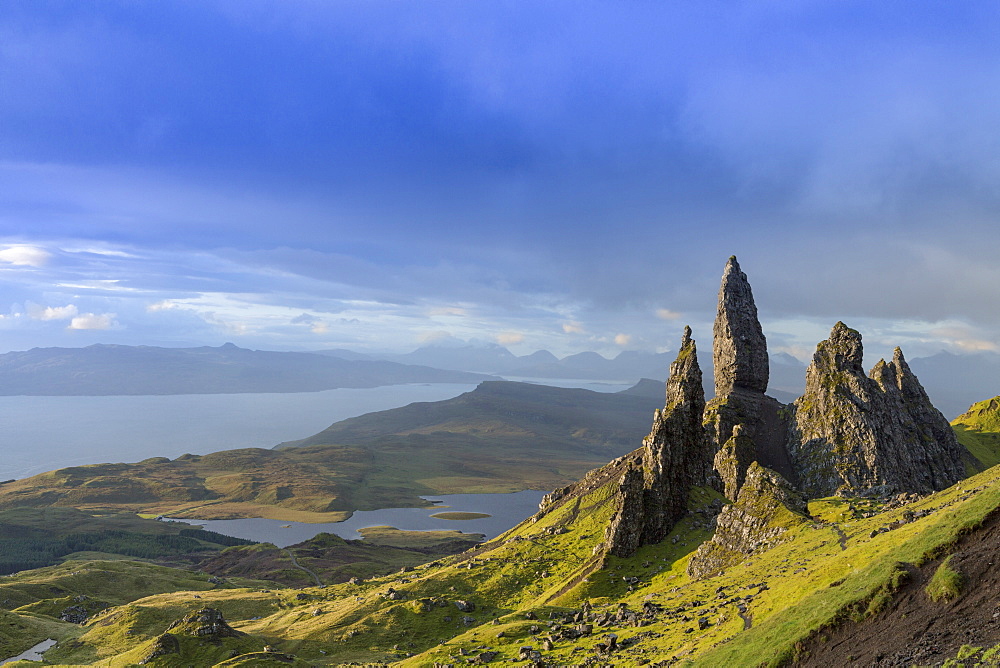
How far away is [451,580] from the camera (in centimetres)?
13862

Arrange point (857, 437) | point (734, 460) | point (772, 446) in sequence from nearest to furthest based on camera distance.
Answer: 1. point (857, 437)
2. point (734, 460)
3. point (772, 446)

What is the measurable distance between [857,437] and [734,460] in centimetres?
2570

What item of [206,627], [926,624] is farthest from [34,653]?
[926,624]

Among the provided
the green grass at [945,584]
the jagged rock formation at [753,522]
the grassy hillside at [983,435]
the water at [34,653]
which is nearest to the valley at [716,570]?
the green grass at [945,584]

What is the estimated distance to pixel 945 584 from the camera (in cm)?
4091

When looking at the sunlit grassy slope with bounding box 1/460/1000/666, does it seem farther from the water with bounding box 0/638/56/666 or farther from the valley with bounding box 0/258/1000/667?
the water with bounding box 0/638/56/666

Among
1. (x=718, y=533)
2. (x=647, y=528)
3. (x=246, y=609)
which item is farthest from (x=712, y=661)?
(x=246, y=609)

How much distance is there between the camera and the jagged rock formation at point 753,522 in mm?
90875

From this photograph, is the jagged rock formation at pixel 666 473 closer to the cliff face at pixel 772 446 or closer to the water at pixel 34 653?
the cliff face at pixel 772 446

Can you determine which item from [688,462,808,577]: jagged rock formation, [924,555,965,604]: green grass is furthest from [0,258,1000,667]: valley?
[688,462,808,577]: jagged rock formation

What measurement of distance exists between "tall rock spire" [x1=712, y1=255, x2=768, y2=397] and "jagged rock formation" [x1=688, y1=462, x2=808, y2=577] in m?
54.7

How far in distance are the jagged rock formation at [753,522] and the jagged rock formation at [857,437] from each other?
872 inches

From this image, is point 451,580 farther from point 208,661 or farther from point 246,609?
point 246,609

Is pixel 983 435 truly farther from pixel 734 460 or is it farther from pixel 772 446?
pixel 734 460
